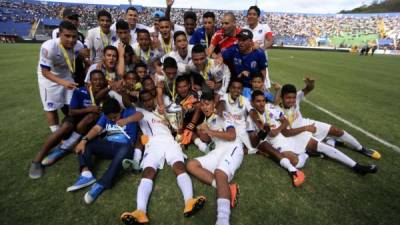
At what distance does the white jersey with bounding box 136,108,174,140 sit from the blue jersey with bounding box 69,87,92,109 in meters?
0.96

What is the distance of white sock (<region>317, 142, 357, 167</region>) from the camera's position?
12.9ft

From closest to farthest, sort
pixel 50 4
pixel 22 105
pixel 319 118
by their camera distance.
Result: pixel 319 118 → pixel 22 105 → pixel 50 4

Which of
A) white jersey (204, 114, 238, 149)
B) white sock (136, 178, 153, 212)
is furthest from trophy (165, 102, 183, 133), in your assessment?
white sock (136, 178, 153, 212)

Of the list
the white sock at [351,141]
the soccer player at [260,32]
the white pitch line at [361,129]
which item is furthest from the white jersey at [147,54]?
the white pitch line at [361,129]

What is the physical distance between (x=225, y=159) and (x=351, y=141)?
7.99 feet

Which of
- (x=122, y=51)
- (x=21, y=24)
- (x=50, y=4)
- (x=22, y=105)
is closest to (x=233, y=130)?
(x=122, y=51)

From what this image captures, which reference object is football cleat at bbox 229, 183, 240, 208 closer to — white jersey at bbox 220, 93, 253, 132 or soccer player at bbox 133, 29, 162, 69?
white jersey at bbox 220, 93, 253, 132

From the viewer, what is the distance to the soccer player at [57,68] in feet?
14.0

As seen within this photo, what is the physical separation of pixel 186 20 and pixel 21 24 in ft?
166

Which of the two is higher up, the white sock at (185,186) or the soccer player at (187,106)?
the soccer player at (187,106)

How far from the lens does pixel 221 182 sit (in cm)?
318

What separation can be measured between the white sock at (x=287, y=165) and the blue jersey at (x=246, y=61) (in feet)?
5.80

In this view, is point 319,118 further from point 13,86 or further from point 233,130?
point 13,86

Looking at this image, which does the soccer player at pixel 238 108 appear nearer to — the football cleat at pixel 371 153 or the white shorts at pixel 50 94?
the football cleat at pixel 371 153
